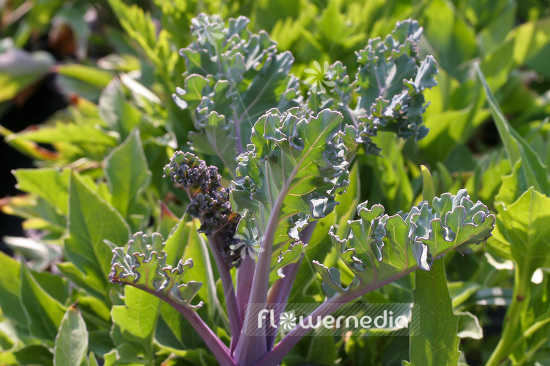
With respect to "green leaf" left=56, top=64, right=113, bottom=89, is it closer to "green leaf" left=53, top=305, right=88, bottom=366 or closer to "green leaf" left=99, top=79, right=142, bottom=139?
"green leaf" left=99, top=79, right=142, bottom=139

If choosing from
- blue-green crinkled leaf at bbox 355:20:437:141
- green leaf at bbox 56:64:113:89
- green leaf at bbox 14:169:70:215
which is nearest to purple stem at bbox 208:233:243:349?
blue-green crinkled leaf at bbox 355:20:437:141

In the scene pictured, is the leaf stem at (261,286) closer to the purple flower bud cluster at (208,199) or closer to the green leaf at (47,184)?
the purple flower bud cluster at (208,199)

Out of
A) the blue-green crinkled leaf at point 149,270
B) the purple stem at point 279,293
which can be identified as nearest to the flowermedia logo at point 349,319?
the purple stem at point 279,293

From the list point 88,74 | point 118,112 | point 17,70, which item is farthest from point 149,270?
point 17,70

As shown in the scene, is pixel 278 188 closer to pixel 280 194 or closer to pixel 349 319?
pixel 280 194

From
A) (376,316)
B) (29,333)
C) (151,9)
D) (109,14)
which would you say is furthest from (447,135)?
(109,14)

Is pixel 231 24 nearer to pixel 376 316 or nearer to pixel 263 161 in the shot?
pixel 263 161

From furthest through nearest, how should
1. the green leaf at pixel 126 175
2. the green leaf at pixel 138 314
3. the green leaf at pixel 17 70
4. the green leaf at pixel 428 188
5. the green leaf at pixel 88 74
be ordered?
the green leaf at pixel 17 70 < the green leaf at pixel 88 74 < the green leaf at pixel 126 175 < the green leaf at pixel 138 314 < the green leaf at pixel 428 188

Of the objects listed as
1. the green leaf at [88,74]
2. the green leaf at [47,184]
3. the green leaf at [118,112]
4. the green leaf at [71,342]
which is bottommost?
the green leaf at [71,342]
